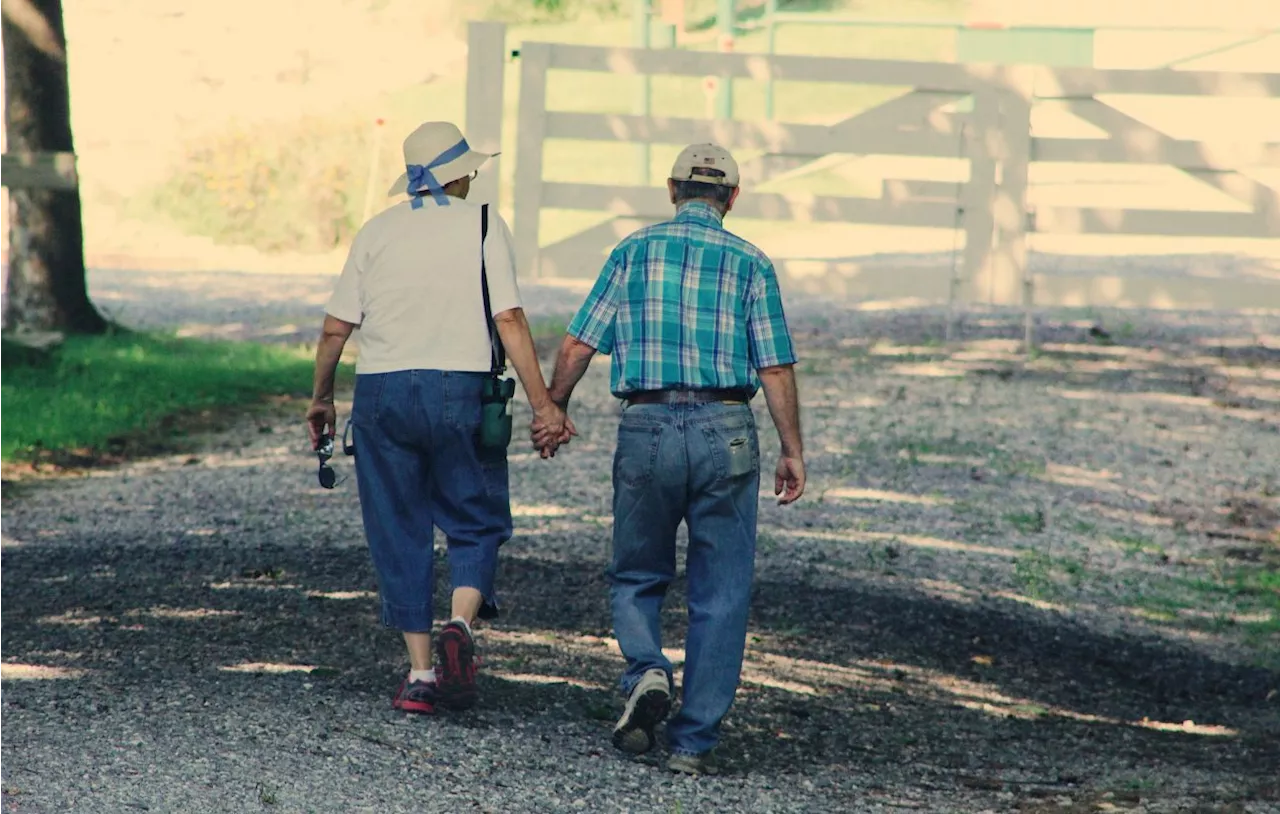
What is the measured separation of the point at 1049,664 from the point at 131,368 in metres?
7.63

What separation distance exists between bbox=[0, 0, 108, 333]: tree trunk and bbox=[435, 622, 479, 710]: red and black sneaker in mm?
8926

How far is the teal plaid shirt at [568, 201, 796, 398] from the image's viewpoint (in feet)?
17.6

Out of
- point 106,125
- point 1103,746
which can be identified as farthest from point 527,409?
point 106,125

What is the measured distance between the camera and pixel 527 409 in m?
12.5

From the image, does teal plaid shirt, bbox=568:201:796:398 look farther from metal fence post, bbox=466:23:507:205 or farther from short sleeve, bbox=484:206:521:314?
metal fence post, bbox=466:23:507:205

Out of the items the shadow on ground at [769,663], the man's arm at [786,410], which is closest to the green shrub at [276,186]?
the shadow on ground at [769,663]

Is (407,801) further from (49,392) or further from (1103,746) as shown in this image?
(49,392)

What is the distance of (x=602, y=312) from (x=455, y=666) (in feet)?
3.66

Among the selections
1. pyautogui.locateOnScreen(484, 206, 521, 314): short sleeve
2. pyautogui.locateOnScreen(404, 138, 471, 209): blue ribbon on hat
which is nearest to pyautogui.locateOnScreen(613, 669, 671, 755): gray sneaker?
pyautogui.locateOnScreen(484, 206, 521, 314): short sleeve

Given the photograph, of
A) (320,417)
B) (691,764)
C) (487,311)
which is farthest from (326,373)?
(691,764)

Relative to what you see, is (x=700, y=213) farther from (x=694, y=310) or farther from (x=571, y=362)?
(x=571, y=362)

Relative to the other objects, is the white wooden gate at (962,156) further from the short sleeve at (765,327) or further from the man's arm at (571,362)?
the short sleeve at (765,327)

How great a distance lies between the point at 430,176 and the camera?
575 centimetres

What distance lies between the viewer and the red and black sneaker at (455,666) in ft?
19.0
